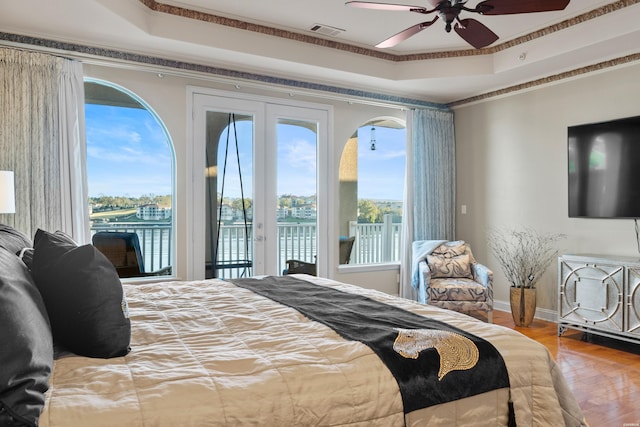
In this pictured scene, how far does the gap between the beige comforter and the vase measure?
3097mm

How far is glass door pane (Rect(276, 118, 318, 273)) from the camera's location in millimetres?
5012

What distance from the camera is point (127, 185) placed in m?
4.89

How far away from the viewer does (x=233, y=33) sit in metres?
4.05

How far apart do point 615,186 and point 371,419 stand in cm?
394

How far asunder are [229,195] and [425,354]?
3.49 m

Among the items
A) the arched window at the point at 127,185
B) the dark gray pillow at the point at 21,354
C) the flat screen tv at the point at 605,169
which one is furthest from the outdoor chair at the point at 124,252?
the flat screen tv at the point at 605,169

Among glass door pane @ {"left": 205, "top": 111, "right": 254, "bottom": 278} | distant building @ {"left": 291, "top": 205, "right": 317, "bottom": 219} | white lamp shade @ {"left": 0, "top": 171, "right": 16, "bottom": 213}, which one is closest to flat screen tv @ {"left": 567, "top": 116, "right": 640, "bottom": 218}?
distant building @ {"left": 291, "top": 205, "right": 317, "bottom": 219}

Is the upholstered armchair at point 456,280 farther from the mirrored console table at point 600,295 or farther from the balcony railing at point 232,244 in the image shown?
the balcony railing at point 232,244

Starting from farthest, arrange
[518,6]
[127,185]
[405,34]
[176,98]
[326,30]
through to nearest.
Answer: [127,185] < [176,98] < [326,30] < [405,34] < [518,6]

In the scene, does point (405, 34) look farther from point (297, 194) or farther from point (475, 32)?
point (297, 194)

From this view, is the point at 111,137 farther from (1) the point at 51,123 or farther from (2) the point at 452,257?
(2) the point at 452,257

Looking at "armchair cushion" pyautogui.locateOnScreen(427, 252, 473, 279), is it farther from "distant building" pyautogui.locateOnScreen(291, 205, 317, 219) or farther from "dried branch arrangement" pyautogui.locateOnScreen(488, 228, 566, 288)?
"distant building" pyautogui.locateOnScreen(291, 205, 317, 219)

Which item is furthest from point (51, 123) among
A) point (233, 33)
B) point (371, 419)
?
point (371, 419)

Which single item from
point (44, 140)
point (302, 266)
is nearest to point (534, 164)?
point (302, 266)
